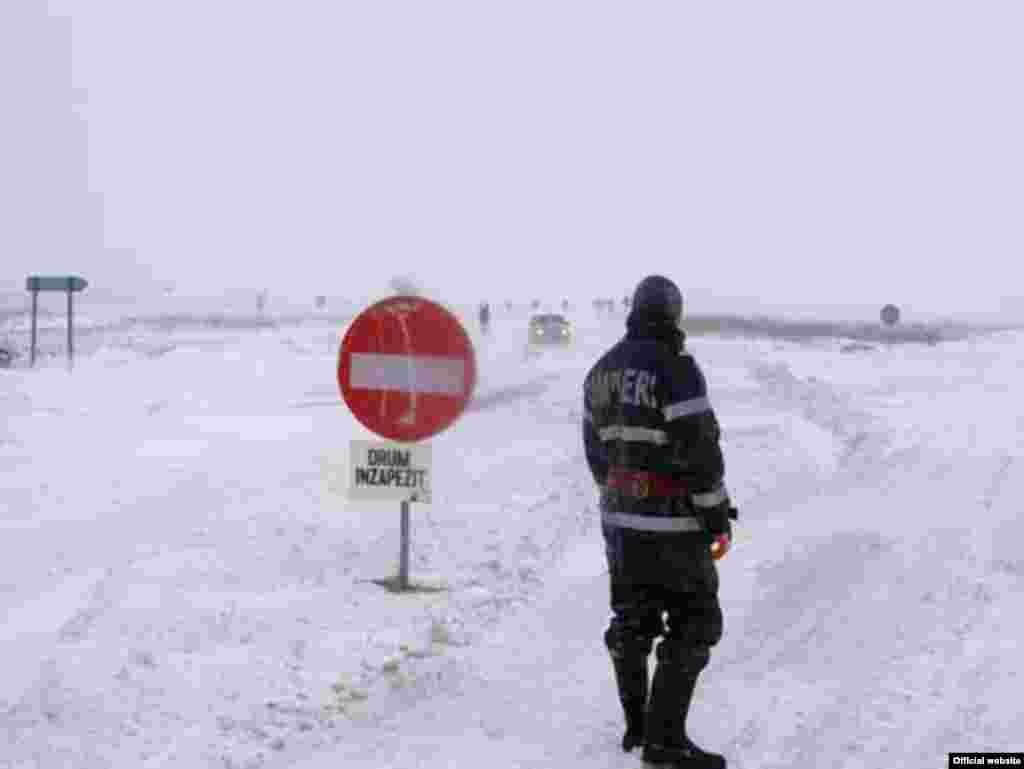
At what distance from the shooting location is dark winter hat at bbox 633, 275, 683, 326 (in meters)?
4.87

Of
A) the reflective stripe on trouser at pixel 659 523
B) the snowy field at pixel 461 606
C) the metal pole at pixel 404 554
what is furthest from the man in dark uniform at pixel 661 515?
the metal pole at pixel 404 554

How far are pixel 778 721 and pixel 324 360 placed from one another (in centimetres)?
2782

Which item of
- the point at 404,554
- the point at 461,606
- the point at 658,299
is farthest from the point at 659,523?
the point at 404,554

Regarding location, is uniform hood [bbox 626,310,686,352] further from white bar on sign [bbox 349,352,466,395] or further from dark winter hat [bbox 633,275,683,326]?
white bar on sign [bbox 349,352,466,395]

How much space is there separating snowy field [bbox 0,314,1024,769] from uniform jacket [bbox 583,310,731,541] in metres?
0.98

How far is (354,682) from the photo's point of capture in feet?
18.8

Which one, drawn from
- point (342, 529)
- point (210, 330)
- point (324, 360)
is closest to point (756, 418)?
point (342, 529)

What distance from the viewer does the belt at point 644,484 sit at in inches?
187

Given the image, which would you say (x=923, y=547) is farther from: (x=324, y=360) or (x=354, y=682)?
(x=324, y=360)

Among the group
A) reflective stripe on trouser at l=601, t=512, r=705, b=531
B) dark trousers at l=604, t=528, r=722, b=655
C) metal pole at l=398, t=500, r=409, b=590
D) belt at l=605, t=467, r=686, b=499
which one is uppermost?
belt at l=605, t=467, r=686, b=499

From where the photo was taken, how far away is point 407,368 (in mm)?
7043

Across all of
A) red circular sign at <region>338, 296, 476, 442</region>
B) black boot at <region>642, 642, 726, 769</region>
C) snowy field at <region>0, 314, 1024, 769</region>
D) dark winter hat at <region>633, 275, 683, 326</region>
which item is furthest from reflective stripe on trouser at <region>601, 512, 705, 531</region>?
red circular sign at <region>338, 296, 476, 442</region>

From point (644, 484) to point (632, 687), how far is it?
2.80ft

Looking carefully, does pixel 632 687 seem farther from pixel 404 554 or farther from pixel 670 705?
pixel 404 554
